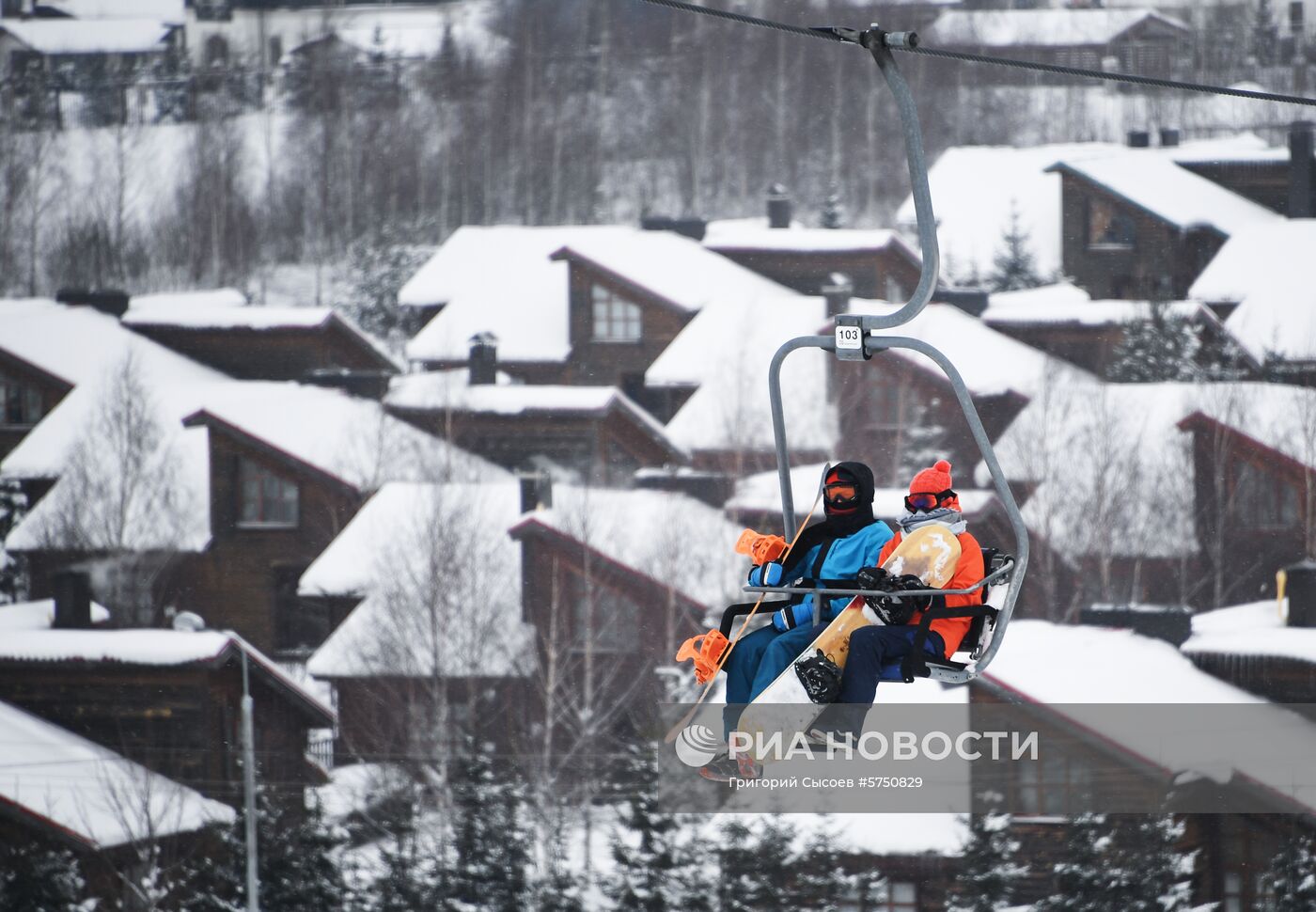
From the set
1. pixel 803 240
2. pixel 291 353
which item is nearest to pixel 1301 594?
pixel 803 240

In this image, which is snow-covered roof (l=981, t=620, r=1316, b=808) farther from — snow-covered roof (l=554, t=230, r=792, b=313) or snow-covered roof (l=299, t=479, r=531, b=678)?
snow-covered roof (l=554, t=230, r=792, b=313)

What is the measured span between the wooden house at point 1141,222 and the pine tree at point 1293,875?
1774 cm

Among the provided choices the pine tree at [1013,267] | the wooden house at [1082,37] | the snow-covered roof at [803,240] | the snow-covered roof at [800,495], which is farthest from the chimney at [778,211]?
the snow-covered roof at [800,495]

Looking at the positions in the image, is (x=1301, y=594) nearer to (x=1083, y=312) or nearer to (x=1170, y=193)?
(x=1083, y=312)

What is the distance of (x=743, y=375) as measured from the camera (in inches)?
1193

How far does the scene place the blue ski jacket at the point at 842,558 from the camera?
Answer: 5.93 meters

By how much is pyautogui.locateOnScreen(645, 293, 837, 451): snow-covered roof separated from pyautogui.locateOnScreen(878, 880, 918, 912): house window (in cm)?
1086

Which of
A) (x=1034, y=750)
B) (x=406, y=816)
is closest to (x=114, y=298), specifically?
(x=406, y=816)

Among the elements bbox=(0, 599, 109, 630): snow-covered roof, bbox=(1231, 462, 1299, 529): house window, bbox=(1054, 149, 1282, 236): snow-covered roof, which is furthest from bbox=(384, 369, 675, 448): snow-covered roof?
bbox=(1054, 149, 1282, 236): snow-covered roof

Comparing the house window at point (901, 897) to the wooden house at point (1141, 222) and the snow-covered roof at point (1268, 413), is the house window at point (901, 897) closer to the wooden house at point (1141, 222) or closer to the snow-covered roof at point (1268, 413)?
the snow-covered roof at point (1268, 413)

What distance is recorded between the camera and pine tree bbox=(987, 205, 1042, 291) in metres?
36.7

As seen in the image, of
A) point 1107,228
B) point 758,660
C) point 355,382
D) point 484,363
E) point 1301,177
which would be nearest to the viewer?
point 758,660

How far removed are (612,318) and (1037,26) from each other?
52.2 feet

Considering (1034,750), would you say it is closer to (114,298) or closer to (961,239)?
(961,239)
